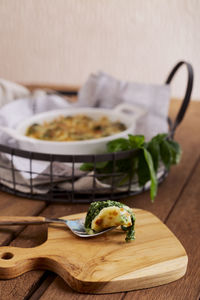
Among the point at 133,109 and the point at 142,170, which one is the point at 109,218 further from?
the point at 133,109

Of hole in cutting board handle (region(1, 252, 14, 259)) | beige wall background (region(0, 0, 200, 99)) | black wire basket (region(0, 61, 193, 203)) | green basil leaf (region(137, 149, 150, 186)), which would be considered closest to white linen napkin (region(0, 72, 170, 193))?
black wire basket (region(0, 61, 193, 203))

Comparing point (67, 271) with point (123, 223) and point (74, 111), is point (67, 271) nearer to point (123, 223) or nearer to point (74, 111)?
point (123, 223)

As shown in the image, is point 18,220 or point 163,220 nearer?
point 18,220

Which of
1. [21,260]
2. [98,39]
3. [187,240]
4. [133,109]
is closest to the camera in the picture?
[21,260]

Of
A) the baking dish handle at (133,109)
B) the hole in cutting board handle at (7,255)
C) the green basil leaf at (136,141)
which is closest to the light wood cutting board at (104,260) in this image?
the hole in cutting board handle at (7,255)

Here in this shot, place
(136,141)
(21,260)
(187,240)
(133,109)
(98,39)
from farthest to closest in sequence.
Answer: (98,39)
(133,109)
(136,141)
(187,240)
(21,260)

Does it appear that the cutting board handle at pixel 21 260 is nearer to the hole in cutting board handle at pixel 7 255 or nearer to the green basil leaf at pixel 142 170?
the hole in cutting board handle at pixel 7 255

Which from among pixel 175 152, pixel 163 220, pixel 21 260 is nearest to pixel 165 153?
pixel 175 152
